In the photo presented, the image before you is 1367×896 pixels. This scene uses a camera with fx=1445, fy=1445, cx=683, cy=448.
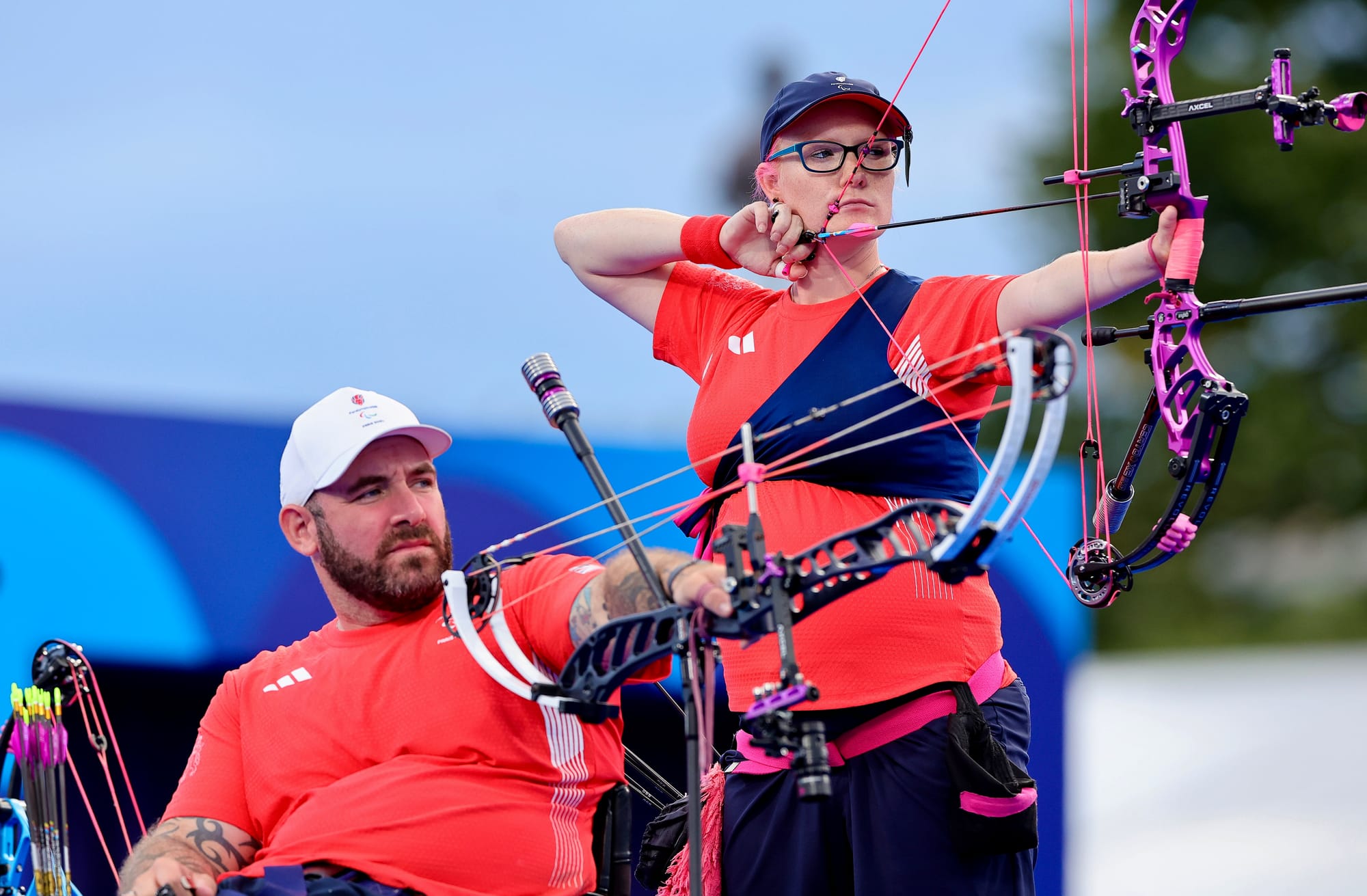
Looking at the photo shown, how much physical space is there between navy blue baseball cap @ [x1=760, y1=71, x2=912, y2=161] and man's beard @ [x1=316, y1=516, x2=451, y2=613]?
0.70 meters

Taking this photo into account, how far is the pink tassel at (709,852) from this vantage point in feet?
5.90

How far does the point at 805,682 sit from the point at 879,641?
424 mm

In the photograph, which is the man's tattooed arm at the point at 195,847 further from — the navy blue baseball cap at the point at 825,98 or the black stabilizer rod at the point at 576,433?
the navy blue baseball cap at the point at 825,98

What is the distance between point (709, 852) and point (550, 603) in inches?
14.8

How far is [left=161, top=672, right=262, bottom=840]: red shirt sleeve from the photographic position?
6.03ft

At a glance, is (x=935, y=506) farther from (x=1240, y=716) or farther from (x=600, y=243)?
(x=1240, y=716)

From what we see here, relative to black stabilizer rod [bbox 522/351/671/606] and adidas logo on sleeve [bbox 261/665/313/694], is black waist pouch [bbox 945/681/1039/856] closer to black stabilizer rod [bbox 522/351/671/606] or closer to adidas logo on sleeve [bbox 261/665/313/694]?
black stabilizer rod [bbox 522/351/671/606]

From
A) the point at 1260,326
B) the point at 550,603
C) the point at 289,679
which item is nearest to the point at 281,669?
the point at 289,679

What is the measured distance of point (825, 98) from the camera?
1811 mm

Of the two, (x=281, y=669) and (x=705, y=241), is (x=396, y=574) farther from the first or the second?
(x=705, y=241)

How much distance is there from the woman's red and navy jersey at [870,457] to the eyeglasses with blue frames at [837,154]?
0.48ft

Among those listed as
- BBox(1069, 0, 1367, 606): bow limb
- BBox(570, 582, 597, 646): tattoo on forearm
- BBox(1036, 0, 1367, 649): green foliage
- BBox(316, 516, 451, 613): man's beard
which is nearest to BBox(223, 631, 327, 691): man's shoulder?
BBox(316, 516, 451, 613): man's beard

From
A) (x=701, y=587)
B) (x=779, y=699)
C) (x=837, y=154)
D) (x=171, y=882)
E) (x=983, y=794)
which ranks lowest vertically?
(x=171, y=882)

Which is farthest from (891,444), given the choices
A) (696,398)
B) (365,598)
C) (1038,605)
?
(1038,605)
